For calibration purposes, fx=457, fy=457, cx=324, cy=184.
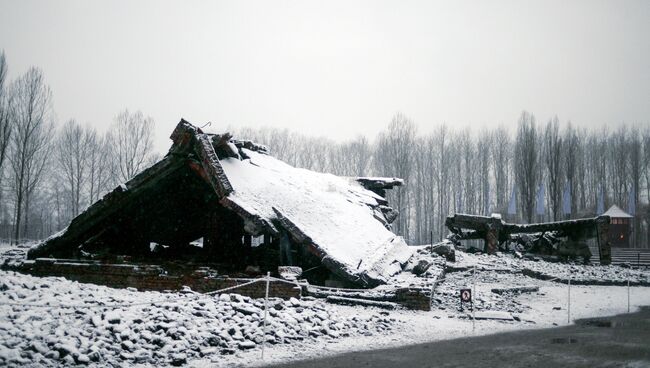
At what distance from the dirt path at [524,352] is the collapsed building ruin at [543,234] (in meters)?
16.9

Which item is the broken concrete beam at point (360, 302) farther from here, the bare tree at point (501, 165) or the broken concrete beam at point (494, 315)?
the bare tree at point (501, 165)

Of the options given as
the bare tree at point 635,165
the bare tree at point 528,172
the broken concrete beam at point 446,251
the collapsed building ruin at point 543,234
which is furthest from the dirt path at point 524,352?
the bare tree at point 635,165

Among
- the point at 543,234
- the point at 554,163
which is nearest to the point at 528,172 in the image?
the point at 554,163

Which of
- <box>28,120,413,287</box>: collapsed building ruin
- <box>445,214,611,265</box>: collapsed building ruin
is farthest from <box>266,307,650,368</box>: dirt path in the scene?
<box>445,214,611,265</box>: collapsed building ruin

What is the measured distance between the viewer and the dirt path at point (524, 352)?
6453 mm

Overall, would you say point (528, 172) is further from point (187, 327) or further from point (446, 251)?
point (187, 327)

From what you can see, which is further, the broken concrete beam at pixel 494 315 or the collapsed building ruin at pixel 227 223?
the collapsed building ruin at pixel 227 223

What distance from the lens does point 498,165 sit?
184ft

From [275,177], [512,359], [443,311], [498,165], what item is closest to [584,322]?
[443,311]

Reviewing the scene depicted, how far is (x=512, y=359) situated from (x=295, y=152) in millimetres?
52208

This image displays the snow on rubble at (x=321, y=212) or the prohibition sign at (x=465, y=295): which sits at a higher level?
the snow on rubble at (x=321, y=212)

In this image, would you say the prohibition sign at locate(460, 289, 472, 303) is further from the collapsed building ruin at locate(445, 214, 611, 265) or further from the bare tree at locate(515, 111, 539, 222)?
the bare tree at locate(515, 111, 539, 222)

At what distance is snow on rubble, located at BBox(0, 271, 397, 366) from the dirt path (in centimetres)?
140

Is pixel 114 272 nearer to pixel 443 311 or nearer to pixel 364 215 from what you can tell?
pixel 443 311
